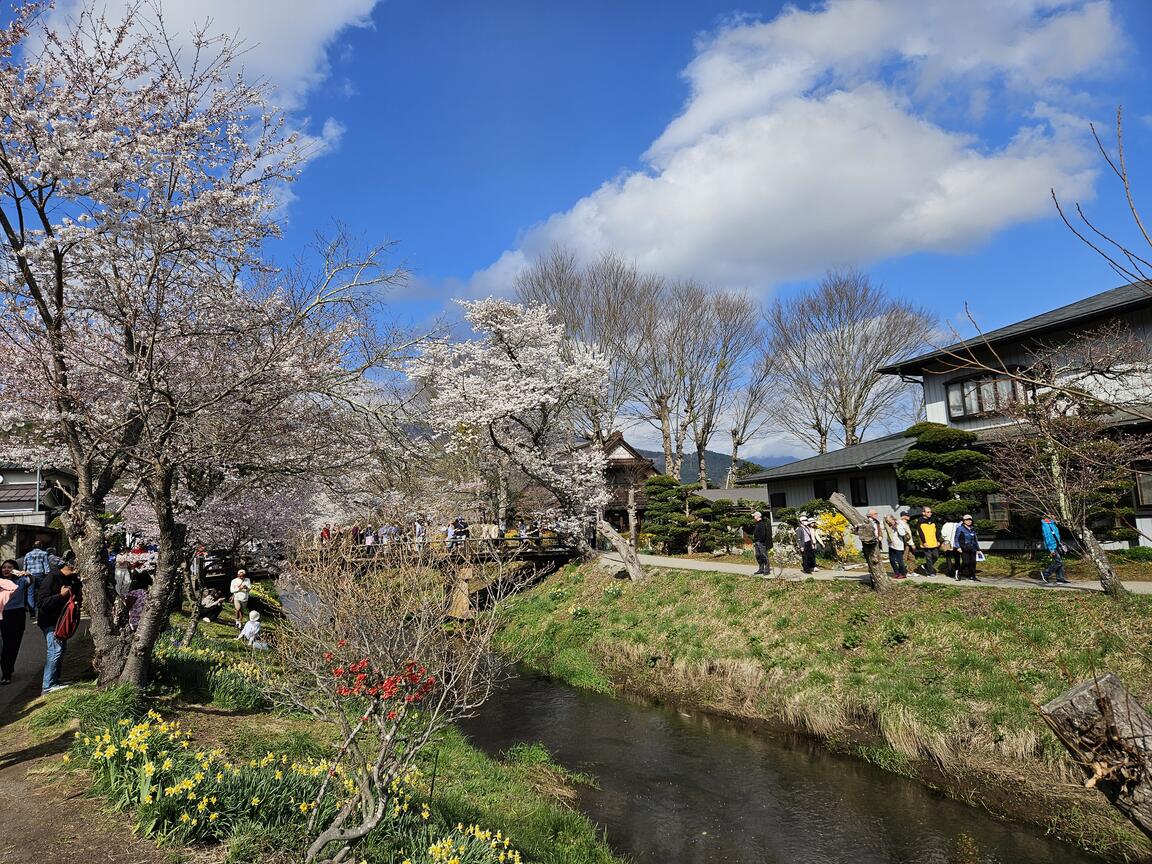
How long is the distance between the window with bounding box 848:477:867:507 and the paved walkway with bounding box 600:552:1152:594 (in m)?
5.36

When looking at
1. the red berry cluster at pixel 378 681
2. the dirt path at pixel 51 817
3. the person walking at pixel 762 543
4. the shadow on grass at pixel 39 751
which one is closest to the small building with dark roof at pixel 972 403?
the person walking at pixel 762 543

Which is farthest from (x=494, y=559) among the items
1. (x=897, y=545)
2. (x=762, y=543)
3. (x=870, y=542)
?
(x=897, y=545)

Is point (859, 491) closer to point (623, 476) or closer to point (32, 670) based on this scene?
point (623, 476)

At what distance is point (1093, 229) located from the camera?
2240 mm

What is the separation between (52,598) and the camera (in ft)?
29.2

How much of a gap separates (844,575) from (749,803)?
8.93 metres

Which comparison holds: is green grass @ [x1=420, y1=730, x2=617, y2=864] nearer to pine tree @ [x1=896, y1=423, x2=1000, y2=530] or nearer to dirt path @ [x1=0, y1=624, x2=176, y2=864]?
dirt path @ [x1=0, y1=624, x2=176, y2=864]

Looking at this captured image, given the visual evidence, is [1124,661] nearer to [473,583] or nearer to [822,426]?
[473,583]

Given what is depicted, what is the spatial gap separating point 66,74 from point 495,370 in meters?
16.1

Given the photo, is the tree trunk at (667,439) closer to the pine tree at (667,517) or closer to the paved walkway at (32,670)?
the pine tree at (667,517)

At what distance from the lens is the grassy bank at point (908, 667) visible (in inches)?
354

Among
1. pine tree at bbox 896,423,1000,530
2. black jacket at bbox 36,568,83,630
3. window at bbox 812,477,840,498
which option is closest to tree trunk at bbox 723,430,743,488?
window at bbox 812,477,840,498

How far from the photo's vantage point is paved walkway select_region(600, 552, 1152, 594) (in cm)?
1297

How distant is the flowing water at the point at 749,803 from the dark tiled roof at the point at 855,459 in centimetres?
1317
